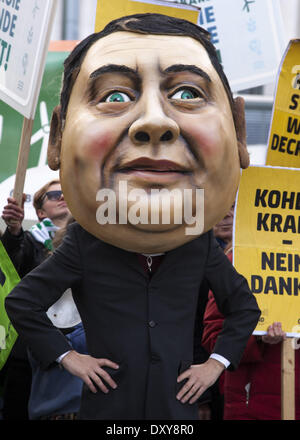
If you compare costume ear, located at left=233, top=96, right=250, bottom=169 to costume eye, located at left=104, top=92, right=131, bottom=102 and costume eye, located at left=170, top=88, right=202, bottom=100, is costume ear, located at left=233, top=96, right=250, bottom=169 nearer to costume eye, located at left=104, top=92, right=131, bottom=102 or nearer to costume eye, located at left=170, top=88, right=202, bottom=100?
costume eye, located at left=170, top=88, right=202, bottom=100

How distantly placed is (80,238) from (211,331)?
995mm

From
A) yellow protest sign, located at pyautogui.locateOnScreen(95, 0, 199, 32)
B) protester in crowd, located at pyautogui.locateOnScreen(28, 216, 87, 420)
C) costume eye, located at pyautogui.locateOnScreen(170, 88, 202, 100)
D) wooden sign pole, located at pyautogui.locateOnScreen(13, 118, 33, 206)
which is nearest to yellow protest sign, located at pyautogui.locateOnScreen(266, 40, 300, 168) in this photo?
yellow protest sign, located at pyautogui.locateOnScreen(95, 0, 199, 32)

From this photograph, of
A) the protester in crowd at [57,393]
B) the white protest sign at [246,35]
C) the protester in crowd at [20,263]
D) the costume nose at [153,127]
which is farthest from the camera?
the white protest sign at [246,35]

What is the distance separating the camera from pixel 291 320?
313 centimetres

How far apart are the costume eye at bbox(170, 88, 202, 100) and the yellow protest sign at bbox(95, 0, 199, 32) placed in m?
0.79

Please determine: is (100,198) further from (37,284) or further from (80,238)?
(37,284)

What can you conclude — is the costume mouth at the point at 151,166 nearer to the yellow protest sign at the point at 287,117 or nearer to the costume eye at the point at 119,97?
the costume eye at the point at 119,97

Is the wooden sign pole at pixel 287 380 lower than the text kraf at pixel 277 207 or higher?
lower

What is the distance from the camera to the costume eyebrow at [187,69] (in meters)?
2.45

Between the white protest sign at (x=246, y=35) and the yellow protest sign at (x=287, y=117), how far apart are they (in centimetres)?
77

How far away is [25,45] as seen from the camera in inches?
140

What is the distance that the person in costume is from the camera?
239 cm

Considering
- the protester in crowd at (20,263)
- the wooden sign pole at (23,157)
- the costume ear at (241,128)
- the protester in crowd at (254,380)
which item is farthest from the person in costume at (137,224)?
the protester in crowd at (20,263)

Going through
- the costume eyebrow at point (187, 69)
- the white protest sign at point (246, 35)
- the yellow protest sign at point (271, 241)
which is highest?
the white protest sign at point (246, 35)
